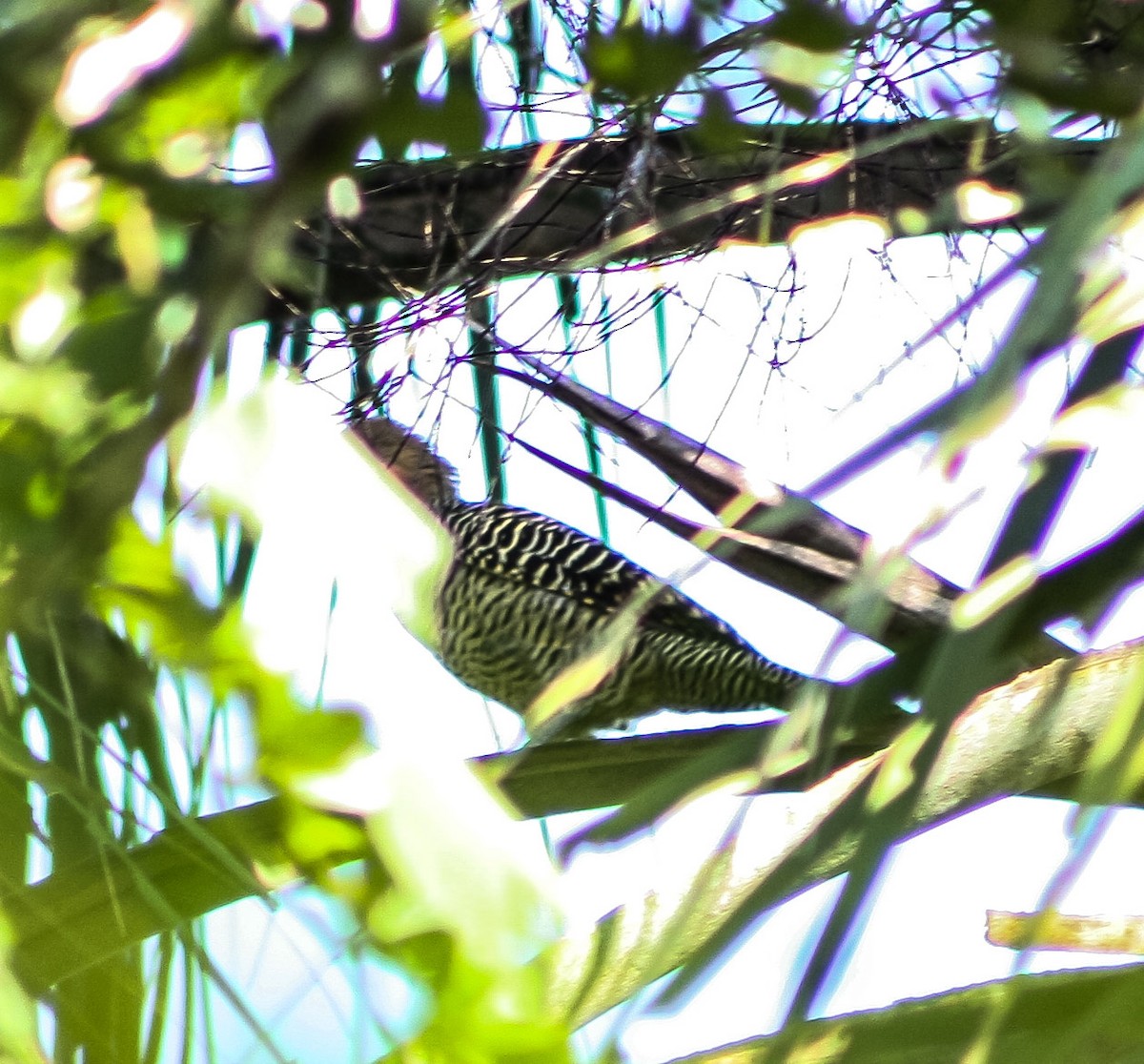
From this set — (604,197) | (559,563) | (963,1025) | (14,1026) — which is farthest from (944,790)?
(559,563)

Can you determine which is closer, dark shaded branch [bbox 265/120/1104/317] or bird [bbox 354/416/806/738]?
dark shaded branch [bbox 265/120/1104/317]

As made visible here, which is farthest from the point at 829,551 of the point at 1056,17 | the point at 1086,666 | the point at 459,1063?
the point at 459,1063

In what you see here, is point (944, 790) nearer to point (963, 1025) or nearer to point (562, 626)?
point (963, 1025)

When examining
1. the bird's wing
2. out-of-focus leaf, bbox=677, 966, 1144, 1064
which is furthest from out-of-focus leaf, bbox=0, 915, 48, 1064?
the bird's wing

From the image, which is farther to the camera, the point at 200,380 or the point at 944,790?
the point at 944,790

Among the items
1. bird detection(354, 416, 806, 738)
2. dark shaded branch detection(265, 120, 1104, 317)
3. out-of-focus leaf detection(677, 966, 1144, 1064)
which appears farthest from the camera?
bird detection(354, 416, 806, 738)

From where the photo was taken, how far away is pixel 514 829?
0.25m

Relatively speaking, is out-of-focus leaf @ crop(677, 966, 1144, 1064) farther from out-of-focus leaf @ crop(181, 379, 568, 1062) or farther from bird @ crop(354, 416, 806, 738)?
bird @ crop(354, 416, 806, 738)

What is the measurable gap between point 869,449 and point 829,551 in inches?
28.9

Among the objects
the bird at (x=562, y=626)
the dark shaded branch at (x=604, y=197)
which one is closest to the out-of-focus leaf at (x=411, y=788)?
the dark shaded branch at (x=604, y=197)

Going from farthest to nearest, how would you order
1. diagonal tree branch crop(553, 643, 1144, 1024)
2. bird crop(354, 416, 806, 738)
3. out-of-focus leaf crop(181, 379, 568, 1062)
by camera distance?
bird crop(354, 416, 806, 738)
diagonal tree branch crop(553, 643, 1144, 1024)
out-of-focus leaf crop(181, 379, 568, 1062)

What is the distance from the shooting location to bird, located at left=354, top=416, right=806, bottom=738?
2062 mm

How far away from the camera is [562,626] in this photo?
2.24m

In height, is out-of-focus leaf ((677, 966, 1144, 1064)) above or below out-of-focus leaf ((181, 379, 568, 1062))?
below
